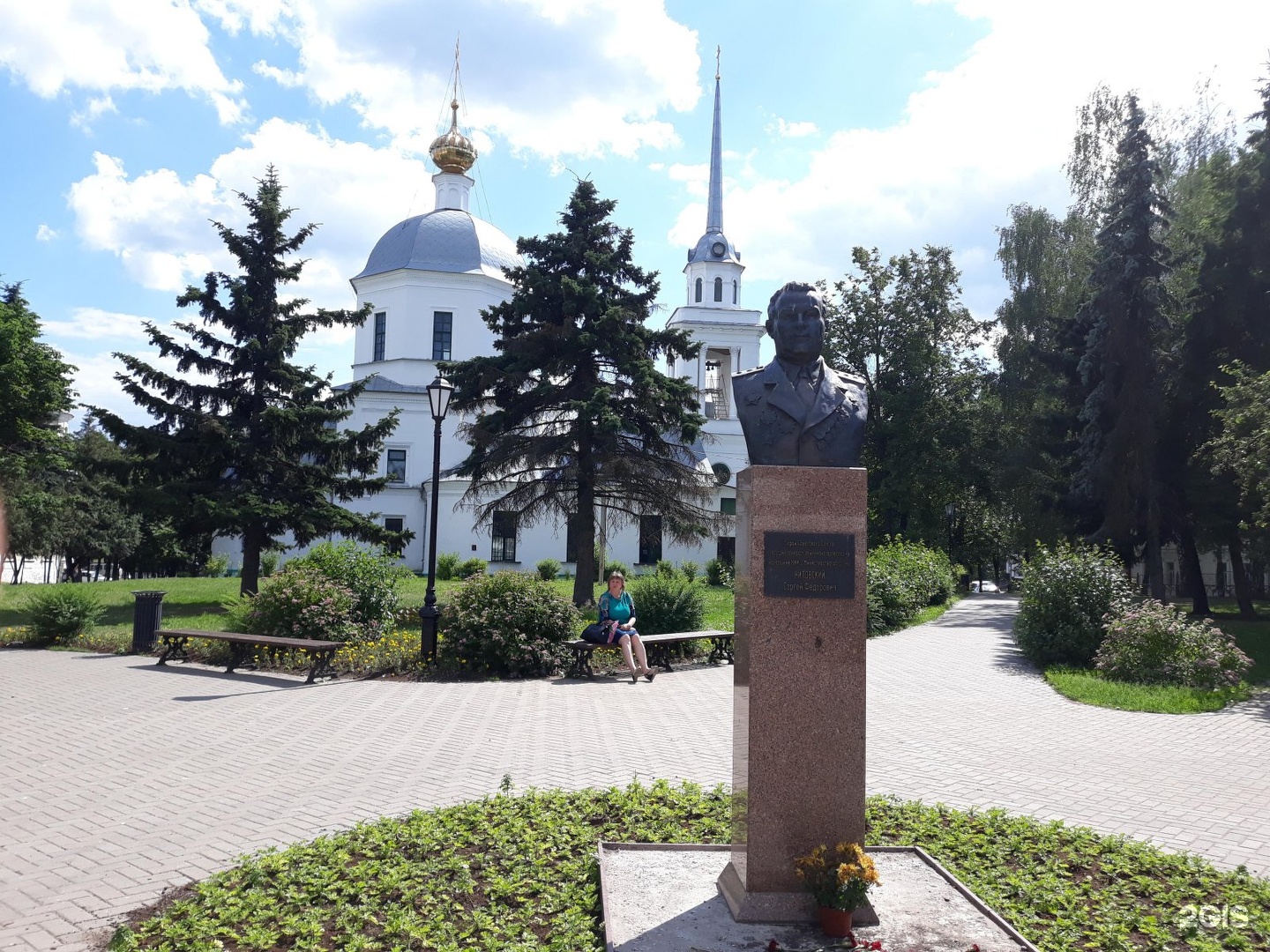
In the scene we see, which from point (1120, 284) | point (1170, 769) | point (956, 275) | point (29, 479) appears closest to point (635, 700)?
point (1170, 769)

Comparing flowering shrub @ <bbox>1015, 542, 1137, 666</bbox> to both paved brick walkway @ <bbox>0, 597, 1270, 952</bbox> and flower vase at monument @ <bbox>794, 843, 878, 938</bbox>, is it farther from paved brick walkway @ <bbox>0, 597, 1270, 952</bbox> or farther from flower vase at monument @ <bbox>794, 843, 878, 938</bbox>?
flower vase at monument @ <bbox>794, 843, 878, 938</bbox>

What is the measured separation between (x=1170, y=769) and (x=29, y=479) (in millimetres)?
35299

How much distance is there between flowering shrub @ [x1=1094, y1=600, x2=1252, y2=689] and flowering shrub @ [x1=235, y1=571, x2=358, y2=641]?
39.0 feet

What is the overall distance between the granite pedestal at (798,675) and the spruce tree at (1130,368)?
21.3 m

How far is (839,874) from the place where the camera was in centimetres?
439

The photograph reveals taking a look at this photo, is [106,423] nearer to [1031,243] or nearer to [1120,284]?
[1120,284]

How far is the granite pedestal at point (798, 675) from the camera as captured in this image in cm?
474

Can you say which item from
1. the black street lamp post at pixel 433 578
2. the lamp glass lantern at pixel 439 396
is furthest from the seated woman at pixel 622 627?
the lamp glass lantern at pixel 439 396

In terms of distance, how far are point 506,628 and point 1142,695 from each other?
8.49 metres

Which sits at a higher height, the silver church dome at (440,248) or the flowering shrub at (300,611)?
the silver church dome at (440,248)

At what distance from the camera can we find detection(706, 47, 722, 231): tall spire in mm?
52750

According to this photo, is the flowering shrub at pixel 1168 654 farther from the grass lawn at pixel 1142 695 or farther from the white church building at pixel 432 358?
the white church building at pixel 432 358

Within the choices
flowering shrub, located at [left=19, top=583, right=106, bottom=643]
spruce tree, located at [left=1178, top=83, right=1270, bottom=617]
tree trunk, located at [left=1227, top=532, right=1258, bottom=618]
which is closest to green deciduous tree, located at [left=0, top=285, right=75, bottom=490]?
flowering shrub, located at [left=19, top=583, right=106, bottom=643]

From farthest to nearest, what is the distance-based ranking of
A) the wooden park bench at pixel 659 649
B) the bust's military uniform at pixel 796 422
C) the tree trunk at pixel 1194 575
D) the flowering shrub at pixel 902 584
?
1. the tree trunk at pixel 1194 575
2. the flowering shrub at pixel 902 584
3. the wooden park bench at pixel 659 649
4. the bust's military uniform at pixel 796 422
